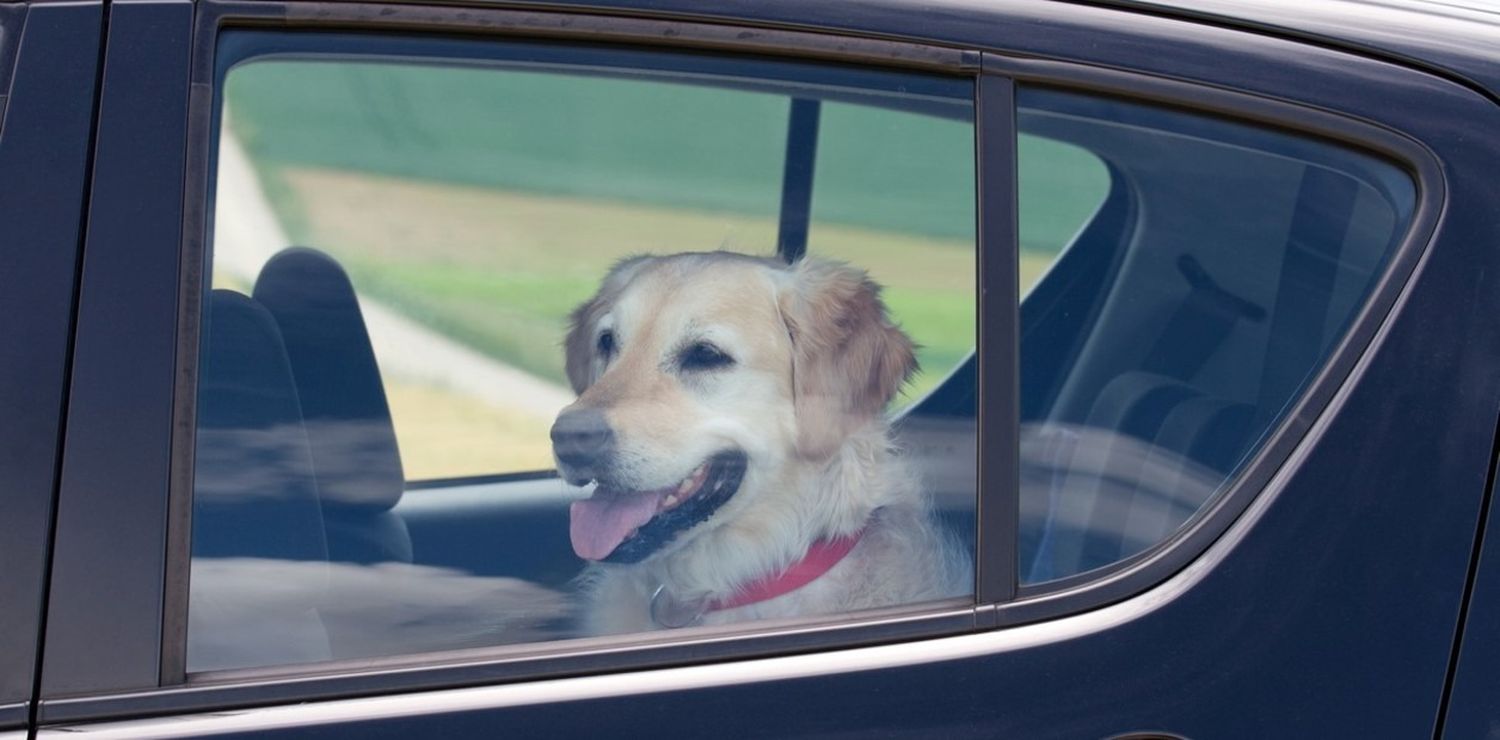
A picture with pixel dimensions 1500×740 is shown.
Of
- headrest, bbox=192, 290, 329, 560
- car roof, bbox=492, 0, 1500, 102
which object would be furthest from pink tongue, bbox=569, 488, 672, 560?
car roof, bbox=492, 0, 1500, 102

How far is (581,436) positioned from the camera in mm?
1495

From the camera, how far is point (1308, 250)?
Answer: 4.72 ft

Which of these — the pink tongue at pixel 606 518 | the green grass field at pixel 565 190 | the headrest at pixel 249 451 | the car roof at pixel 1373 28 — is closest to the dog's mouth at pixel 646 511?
the pink tongue at pixel 606 518

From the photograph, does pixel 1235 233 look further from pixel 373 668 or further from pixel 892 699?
pixel 373 668

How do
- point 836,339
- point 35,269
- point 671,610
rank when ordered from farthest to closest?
point 836,339 < point 671,610 < point 35,269

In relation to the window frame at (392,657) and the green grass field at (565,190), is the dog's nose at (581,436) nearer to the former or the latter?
the green grass field at (565,190)

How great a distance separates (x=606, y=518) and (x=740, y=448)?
0.15m

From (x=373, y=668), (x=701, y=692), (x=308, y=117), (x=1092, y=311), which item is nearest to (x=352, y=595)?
(x=373, y=668)

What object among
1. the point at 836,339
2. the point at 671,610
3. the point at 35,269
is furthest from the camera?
the point at 836,339

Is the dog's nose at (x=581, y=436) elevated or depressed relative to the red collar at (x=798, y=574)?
elevated

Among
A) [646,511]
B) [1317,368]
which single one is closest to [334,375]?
[646,511]

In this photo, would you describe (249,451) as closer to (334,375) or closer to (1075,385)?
(334,375)

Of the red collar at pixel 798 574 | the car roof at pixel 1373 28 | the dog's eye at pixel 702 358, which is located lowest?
the red collar at pixel 798 574

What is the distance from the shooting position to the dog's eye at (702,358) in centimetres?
153
